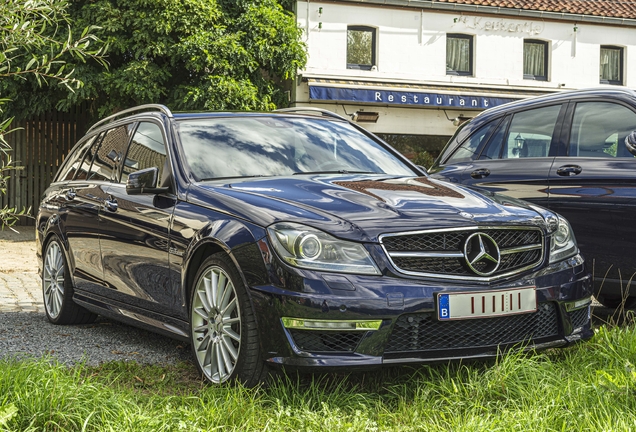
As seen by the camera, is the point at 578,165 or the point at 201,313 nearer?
the point at 201,313

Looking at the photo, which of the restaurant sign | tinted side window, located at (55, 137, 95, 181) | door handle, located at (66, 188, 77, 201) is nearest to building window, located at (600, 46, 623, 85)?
the restaurant sign

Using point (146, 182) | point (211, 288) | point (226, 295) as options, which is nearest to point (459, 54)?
point (146, 182)

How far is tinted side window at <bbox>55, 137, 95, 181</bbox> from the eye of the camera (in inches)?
288

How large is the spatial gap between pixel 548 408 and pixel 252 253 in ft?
5.04

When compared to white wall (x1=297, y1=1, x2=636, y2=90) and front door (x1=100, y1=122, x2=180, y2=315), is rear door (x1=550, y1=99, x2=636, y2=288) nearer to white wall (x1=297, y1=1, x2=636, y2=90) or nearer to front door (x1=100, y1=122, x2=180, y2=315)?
front door (x1=100, y1=122, x2=180, y2=315)

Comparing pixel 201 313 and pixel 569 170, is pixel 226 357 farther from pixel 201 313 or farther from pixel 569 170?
pixel 569 170

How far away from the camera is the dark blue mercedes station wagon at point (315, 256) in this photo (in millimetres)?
4070

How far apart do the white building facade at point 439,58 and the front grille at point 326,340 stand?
19382 millimetres

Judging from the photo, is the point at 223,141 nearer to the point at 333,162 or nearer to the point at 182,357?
the point at 333,162

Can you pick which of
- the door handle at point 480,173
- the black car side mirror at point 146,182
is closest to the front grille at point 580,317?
the door handle at point 480,173

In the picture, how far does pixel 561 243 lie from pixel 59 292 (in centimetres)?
411

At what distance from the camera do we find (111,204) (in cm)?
593

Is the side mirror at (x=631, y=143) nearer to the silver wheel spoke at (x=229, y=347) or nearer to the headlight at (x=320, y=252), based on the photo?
the headlight at (x=320, y=252)

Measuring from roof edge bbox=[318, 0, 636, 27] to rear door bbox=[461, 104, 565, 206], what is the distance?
1796 cm
